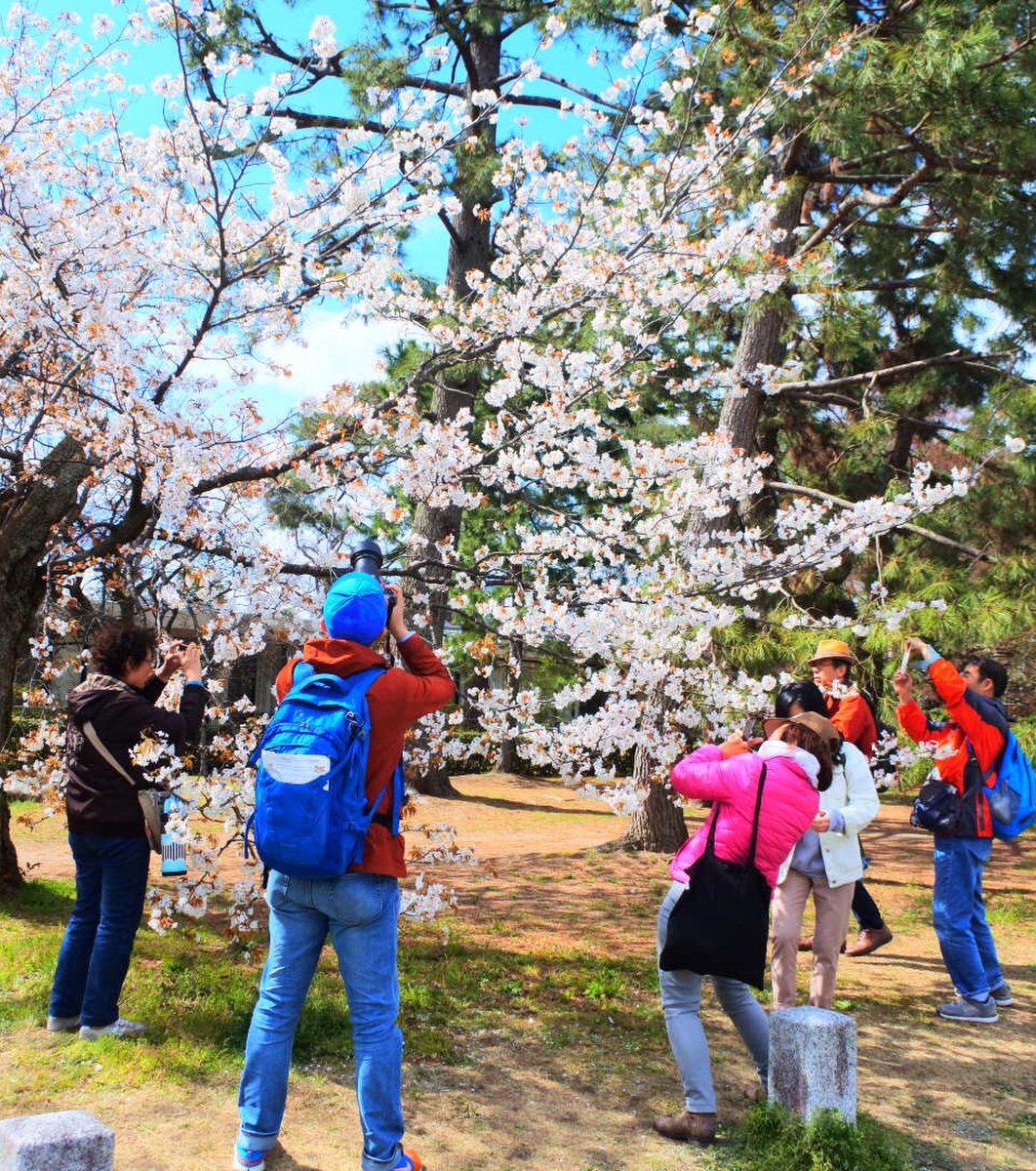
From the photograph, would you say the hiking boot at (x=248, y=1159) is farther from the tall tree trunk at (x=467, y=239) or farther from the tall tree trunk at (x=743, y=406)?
the tall tree trunk at (x=467, y=239)

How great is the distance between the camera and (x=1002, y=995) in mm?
4719

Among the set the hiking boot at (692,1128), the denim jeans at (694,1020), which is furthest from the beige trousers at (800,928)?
the hiking boot at (692,1128)

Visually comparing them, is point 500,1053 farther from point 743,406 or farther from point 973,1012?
point 743,406

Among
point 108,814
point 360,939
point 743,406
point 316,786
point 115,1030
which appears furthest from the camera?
point 743,406

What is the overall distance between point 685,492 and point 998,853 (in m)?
6.71

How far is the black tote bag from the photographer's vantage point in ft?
9.96

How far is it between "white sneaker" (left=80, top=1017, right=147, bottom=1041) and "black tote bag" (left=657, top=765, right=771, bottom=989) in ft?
6.74

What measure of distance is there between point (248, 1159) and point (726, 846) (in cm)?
170

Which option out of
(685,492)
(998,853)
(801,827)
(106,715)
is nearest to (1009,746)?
(801,827)

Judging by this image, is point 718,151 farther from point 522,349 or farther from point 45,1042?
point 45,1042

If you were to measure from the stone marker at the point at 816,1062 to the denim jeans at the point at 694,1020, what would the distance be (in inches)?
7.9

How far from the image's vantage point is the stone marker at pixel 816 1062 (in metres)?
2.96

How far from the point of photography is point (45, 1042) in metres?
3.56

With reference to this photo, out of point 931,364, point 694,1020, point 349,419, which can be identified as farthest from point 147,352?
point 931,364
